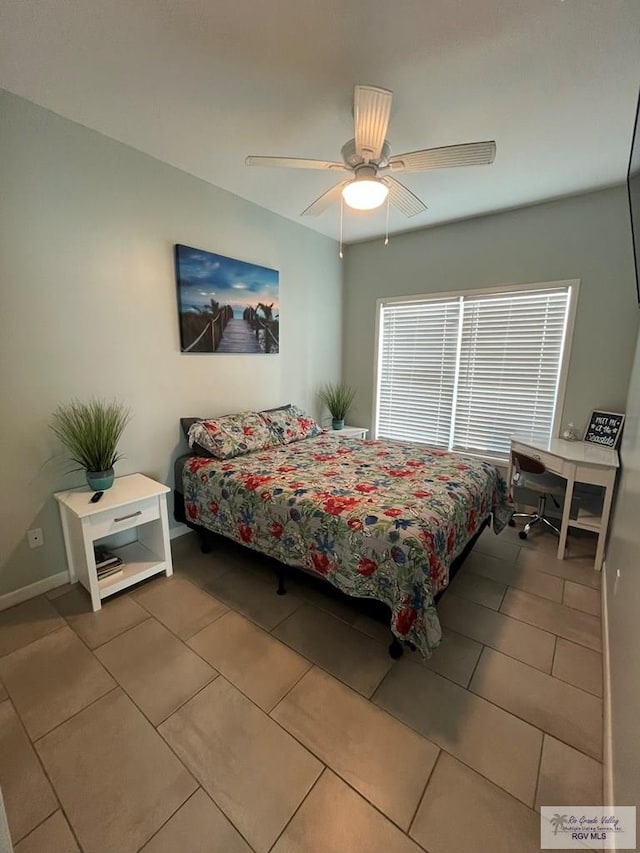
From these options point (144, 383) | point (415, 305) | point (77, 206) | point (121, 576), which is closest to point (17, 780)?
point (121, 576)

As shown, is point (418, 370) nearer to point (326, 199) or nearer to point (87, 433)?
point (326, 199)

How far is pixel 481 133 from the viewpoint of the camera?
6.94 ft

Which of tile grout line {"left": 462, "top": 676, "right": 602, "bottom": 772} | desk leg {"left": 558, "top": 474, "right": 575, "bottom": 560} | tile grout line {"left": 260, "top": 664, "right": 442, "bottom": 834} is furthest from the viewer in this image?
desk leg {"left": 558, "top": 474, "right": 575, "bottom": 560}

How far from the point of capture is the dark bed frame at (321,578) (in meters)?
1.77

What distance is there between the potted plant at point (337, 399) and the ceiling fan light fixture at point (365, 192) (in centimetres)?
237

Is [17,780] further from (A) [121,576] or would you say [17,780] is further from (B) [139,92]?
(B) [139,92]

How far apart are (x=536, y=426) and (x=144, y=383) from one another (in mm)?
3353

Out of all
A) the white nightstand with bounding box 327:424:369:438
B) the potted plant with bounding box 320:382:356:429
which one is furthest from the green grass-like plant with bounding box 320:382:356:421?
the white nightstand with bounding box 327:424:369:438

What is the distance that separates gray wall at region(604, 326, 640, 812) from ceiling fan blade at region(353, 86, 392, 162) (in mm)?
1981

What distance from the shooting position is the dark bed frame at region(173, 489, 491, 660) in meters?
1.77

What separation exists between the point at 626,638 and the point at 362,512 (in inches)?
43.5

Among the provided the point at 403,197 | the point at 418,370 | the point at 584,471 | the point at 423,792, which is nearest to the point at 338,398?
the point at 418,370

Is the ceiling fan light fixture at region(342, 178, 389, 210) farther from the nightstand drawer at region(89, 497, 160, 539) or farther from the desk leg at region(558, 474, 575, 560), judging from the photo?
the desk leg at region(558, 474, 575, 560)

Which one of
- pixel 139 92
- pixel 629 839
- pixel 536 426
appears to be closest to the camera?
pixel 629 839
